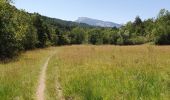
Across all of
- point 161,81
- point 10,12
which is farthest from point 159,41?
point 161,81

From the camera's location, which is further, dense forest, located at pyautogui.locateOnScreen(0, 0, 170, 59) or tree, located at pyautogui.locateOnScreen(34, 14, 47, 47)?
tree, located at pyautogui.locateOnScreen(34, 14, 47, 47)

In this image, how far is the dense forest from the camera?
127 ft

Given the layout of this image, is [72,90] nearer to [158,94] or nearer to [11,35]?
[158,94]

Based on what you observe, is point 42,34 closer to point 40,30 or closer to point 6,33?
point 40,30

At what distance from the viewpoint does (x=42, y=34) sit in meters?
74.3

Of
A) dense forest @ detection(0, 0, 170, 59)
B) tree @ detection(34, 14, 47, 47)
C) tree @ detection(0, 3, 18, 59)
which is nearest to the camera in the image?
tree @ detection(0, 3, 18, 59)

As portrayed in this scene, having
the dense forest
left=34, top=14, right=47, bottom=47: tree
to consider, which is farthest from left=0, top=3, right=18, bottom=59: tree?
left=34, top=14, right=47, bottom=47: tree

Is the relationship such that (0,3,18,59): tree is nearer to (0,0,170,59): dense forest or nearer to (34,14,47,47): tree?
(0,0,170,59): dense forest

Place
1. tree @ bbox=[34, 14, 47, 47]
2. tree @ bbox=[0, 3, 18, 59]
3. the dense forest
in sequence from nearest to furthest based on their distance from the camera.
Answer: tree @ bbox=[0, 3, 18, 59]
the dense forest
tree @ bbox=[34, 14, 47, 47]

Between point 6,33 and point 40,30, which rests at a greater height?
point 40,30

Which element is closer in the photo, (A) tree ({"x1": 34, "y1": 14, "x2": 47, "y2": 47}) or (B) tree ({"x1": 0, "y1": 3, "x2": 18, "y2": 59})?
(B) tree ({"x1": 0, "y1": 3, "x2": 18, "y2": 59})

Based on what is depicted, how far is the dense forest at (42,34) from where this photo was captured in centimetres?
3880

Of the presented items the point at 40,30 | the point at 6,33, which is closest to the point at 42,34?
the point at 40,30

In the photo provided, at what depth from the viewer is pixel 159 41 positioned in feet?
277
